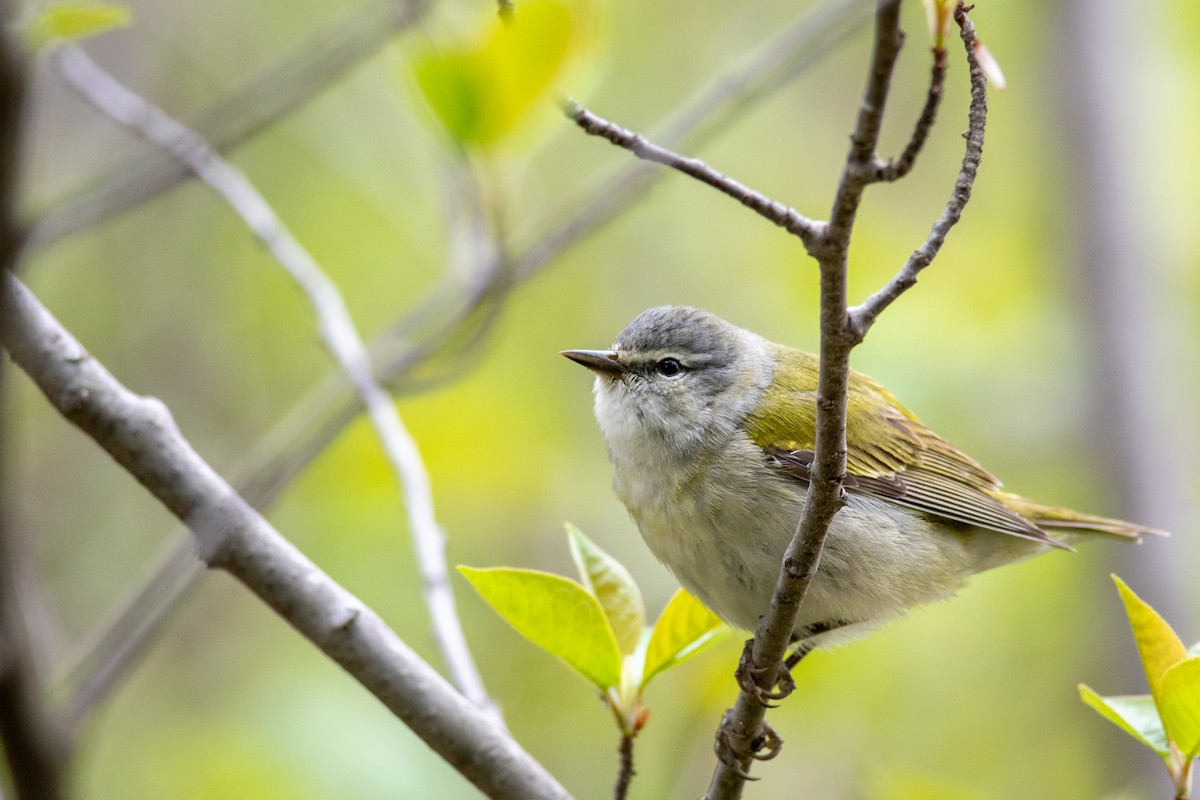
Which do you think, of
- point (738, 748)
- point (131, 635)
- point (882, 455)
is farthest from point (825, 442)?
point (882, 455)

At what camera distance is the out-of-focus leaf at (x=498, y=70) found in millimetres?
2701

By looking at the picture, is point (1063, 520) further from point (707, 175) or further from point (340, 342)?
point (707, 175)

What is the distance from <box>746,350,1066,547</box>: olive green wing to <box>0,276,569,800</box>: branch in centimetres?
131

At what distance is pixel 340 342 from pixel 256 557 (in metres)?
0.93

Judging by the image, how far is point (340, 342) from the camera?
3281 mm

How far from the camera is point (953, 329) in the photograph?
5.59m

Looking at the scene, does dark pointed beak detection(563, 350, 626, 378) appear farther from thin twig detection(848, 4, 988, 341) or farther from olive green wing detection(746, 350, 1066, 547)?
thin twig detection(848, 4, 988, 341)

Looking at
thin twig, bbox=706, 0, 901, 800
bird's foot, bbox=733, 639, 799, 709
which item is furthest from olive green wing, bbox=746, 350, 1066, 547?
thin twig, bbox=706, 0, 901, 800

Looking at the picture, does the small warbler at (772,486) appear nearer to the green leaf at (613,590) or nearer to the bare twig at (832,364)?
the green leaf at (613,590)

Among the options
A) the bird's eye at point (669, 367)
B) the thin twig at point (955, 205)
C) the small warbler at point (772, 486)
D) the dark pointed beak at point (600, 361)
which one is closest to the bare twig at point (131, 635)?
the thin twig at point (955, 205)

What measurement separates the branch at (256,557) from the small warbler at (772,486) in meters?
0.89

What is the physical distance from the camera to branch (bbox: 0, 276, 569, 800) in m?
2.38

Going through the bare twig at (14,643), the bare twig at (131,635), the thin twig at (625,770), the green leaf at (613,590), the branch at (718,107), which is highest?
the branch at (718,107)

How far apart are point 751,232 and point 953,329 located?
170cm
